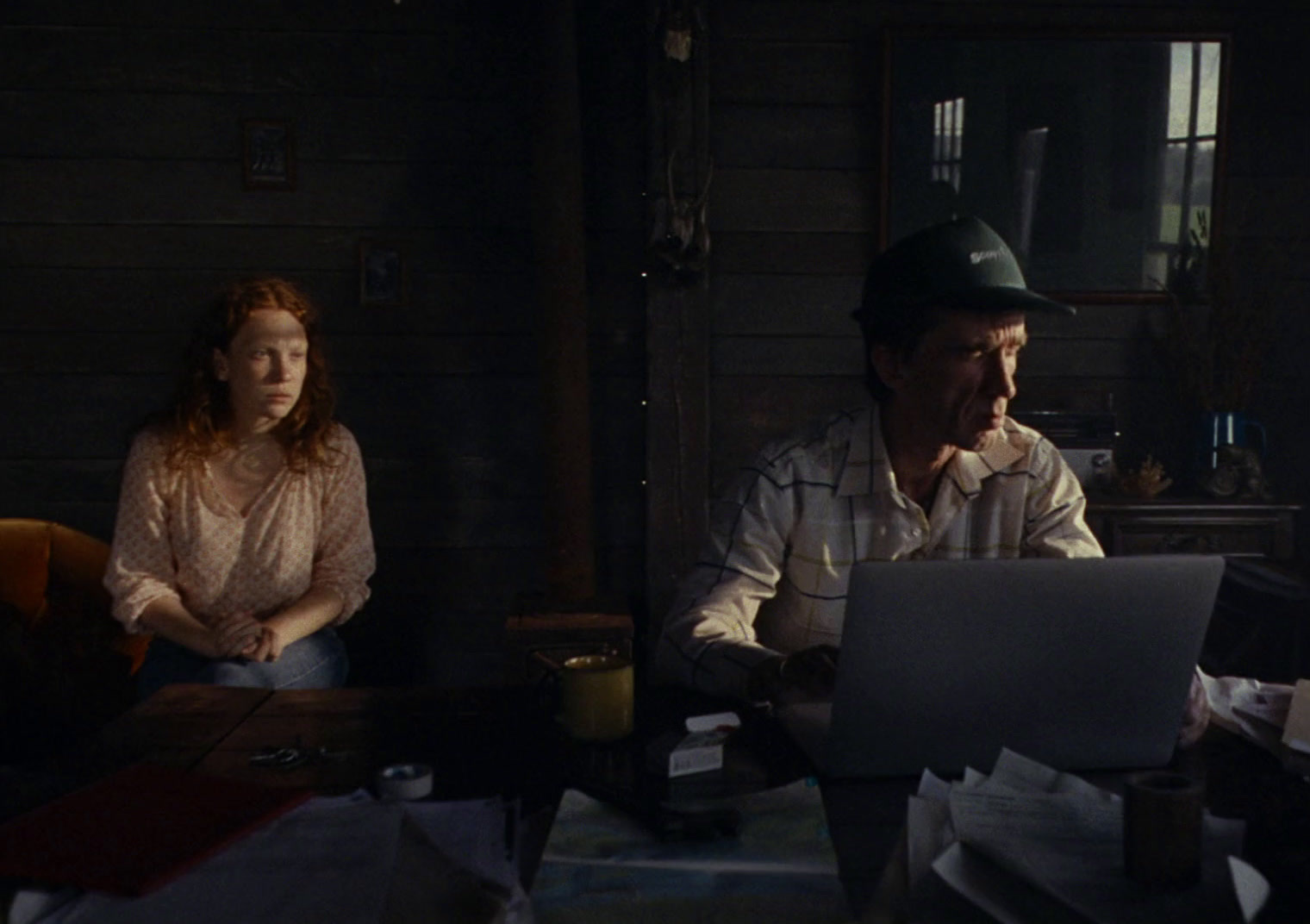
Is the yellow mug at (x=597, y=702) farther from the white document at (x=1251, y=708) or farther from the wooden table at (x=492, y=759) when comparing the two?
the white document at (x=1251, y=708)

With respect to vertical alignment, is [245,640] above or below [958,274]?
below

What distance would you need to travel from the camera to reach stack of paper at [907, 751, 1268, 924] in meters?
0.88

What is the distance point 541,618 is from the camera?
2955mm

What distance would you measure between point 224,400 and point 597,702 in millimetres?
1524

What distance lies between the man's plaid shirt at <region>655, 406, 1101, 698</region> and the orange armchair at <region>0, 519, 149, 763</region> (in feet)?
4.48

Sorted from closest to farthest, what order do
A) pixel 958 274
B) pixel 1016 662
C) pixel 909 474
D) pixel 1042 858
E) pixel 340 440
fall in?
pixel 1042 858 → pixel 1016 662 → pixel 958 274 → pixel 909 474 → pixel 340 440

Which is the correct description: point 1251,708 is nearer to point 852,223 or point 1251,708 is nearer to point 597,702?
point 597,702

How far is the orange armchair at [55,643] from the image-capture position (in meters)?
2.29

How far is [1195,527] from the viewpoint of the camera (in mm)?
3037

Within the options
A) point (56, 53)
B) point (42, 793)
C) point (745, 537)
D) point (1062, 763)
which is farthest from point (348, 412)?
point (1062, 763)

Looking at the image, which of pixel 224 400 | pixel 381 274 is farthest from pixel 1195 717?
pixel 381 274

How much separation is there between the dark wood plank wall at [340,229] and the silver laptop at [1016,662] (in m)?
2.11

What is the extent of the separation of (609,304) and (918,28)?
42.7 inches

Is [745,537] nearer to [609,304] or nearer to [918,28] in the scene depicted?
[609,304]
